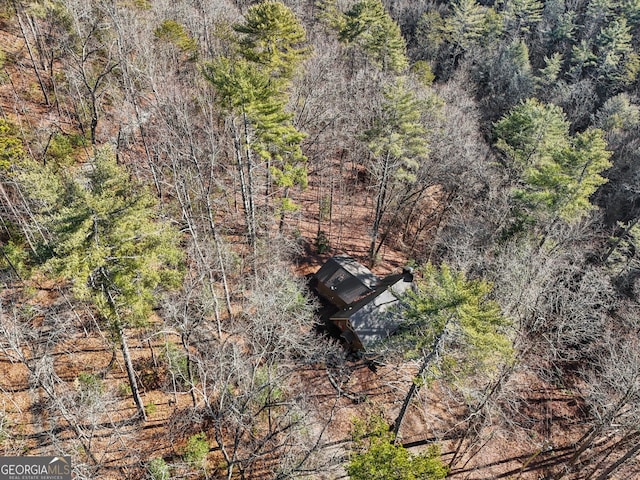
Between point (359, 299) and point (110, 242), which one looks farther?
point (359, 299)

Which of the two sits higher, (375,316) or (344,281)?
(344,281)

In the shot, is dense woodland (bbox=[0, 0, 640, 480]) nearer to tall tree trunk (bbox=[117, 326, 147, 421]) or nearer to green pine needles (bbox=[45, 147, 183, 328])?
green pine needles (bbox=[45, 147, 183, 328])

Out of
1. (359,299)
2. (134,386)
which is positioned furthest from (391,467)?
(359,299)

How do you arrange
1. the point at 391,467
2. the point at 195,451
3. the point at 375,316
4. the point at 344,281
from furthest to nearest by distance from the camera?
the point at 344,281, the point at 375,316, the point at 195,451, the point at 391,467

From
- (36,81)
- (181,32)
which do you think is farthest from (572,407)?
(36,81)

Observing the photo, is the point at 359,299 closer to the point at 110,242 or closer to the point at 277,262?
the point at 277,262

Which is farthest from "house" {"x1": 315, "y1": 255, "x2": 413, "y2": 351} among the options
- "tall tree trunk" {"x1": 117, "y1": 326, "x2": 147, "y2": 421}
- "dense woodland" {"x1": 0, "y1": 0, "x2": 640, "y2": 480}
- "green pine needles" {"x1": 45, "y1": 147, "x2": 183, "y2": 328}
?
"green pine needles" {"x1": 45, "y1": 147, "x2": 183, "y2": 328}

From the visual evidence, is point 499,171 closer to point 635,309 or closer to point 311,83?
point 635,309
